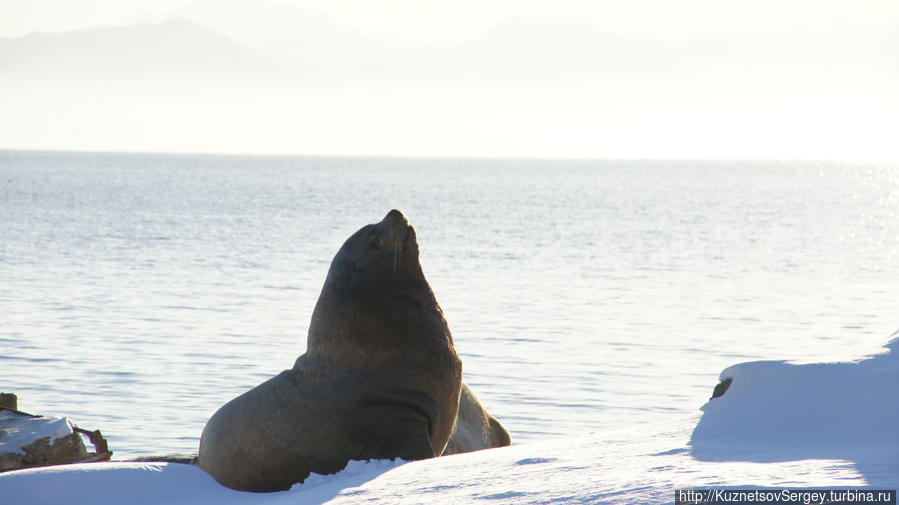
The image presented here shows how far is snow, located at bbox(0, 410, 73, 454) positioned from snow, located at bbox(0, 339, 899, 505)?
164 centimetres

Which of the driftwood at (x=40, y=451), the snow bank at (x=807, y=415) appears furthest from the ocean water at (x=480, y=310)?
the driftwood at (x=40, y=451)

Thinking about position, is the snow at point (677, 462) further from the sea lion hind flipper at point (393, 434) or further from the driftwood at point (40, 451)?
the driftwood at point (40, 451)

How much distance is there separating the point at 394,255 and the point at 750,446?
2.87 meters

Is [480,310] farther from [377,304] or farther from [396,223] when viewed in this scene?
[377,304]

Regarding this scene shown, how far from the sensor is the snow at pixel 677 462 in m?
4.01

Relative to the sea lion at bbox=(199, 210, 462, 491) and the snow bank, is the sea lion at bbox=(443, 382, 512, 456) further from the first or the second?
the snow bank

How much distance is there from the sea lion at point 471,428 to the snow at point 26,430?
2.66 m

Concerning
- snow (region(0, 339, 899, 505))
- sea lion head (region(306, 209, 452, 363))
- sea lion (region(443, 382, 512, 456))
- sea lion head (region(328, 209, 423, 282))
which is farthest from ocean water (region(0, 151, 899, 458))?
sea lion (region(443, 382, 512, 456))

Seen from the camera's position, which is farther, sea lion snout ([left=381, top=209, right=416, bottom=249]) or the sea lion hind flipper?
sea lion snout ([left=381, top=209, right=416, bottom=249])

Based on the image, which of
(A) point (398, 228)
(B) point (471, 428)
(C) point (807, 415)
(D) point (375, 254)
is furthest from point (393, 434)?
(C) point (807, 415)

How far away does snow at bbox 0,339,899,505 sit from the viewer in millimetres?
4012

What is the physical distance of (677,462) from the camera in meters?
4.36

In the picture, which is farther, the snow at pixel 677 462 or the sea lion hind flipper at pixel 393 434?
the sea lion hind flipper at pixel 393 434

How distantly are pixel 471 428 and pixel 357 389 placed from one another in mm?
1719
